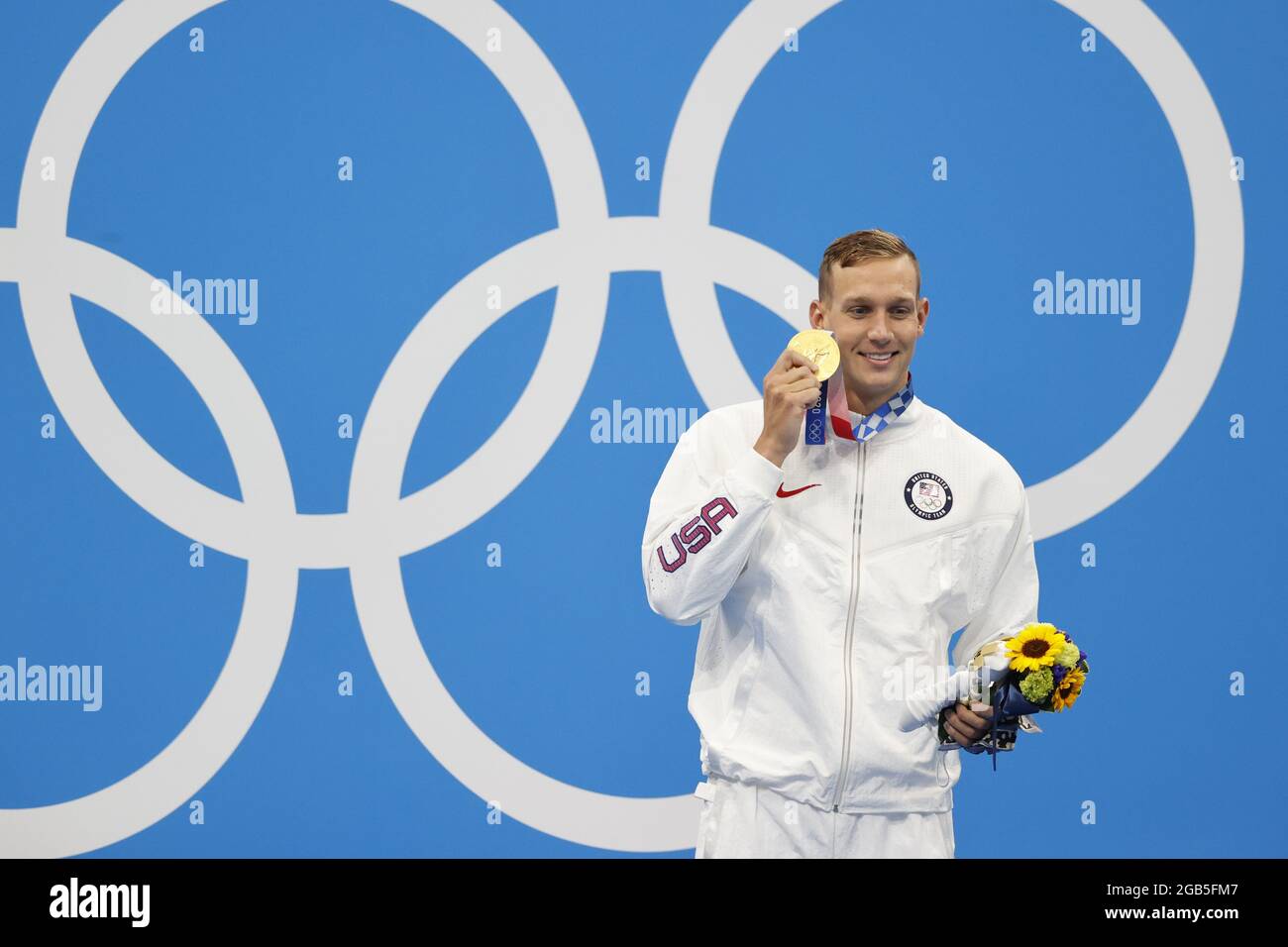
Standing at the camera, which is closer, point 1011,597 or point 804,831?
point 804,831

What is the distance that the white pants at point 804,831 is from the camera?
2799mm

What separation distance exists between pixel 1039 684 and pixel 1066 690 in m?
0.09

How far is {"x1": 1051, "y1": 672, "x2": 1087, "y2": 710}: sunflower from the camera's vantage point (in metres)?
2.72

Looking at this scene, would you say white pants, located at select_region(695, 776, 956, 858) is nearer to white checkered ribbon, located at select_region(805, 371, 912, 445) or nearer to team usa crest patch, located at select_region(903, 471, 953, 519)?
team usa crest patch, located at select_region(903, 471, 953, 519)

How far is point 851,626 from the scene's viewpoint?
283 cm

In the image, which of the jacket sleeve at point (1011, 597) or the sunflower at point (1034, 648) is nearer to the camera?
the sunflower at point (1034, 648)

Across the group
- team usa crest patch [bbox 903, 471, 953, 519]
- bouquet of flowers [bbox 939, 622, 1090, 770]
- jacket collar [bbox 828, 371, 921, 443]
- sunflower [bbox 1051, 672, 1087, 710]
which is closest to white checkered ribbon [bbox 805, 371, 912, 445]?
jacket collar [bbox 828, 371, 921, 443]

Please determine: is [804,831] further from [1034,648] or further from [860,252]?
[860,252]

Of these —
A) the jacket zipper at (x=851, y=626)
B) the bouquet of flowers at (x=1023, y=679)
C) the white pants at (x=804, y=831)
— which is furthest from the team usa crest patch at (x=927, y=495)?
the white pants at (x=804, y=831)

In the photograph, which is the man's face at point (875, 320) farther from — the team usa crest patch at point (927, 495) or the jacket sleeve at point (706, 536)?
the jacket sleeve at point (706, 536)

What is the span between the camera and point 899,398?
2.97 metres

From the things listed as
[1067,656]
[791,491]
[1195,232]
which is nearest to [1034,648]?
[1067,656]

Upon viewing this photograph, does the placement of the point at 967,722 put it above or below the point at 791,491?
below

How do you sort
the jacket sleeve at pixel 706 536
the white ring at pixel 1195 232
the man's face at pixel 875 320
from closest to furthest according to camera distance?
the jacket sleeve at pixel 706 536
the man's face at pixel 875 320
the white ring at pixel 1195 232
